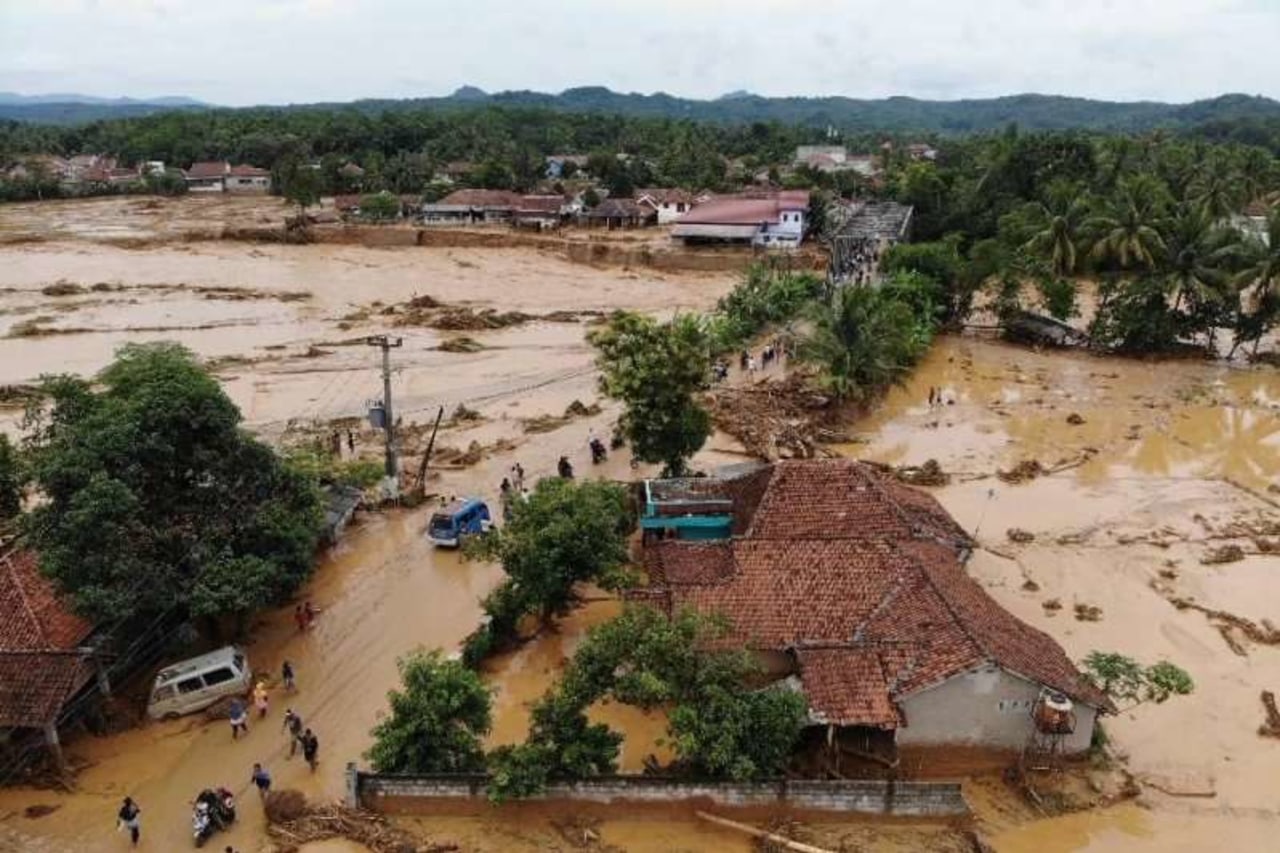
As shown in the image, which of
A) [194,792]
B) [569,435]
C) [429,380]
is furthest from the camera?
[429,380]

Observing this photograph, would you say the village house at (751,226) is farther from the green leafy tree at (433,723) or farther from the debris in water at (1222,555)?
the green leafy tree at (433,723)

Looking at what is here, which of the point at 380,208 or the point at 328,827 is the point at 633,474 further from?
the point at 380,208

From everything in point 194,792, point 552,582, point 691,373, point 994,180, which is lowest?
point 194,792

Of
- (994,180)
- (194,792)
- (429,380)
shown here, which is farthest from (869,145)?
(194,792)

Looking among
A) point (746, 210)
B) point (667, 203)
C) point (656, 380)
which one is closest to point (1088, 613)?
point (656, 380)

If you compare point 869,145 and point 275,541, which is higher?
point 869,145

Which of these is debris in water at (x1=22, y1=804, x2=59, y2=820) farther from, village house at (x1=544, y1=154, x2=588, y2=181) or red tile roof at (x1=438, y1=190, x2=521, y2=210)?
village house at (x1=544, y1=154, x2=588, y2=181)

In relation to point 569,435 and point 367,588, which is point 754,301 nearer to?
point 569,435

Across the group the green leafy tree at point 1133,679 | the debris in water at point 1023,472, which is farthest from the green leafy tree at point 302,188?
the green leafy tree at point 1133,679
